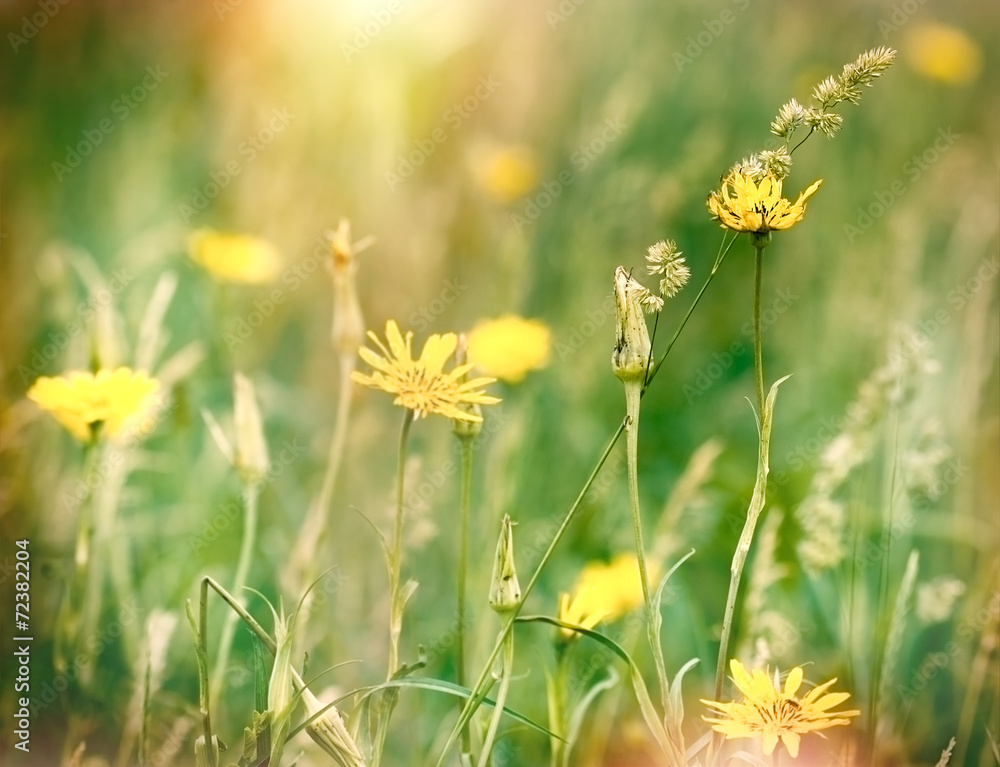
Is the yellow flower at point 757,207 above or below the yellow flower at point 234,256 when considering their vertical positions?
above

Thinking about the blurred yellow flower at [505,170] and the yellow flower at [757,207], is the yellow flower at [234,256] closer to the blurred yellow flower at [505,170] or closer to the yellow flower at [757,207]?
the blurred yellow flower at [505,170]

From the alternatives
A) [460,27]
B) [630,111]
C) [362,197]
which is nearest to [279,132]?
[362,197]

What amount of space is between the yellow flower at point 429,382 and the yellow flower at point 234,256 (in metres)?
0.26

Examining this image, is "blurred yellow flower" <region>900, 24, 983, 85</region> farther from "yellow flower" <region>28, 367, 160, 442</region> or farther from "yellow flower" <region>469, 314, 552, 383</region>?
"yellow flower" <region>28, 367, 160, 442</region>

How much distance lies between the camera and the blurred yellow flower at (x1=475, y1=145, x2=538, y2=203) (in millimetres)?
1018

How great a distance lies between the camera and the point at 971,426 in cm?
101

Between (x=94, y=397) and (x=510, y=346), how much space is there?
1.36ft

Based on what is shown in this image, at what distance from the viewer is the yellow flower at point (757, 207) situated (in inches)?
26.7

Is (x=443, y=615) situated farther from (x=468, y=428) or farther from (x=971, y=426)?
(x=971, y=426)

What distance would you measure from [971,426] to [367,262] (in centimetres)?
68

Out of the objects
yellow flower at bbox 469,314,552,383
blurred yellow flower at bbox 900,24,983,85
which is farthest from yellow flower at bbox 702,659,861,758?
blurred yellow flower at bbox 900,24,983,85

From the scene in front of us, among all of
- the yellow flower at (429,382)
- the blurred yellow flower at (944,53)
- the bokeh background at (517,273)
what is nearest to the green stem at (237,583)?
the bokeh background at (517,273)

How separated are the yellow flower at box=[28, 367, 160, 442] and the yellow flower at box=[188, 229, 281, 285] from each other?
0.15m

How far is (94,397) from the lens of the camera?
856mm
